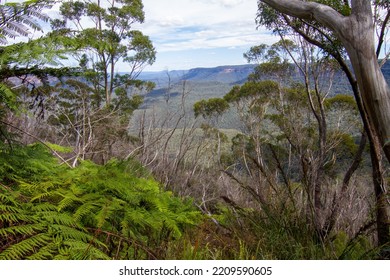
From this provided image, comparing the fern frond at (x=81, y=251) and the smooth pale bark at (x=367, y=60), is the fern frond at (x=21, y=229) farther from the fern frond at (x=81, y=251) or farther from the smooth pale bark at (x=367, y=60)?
the smooth pale bark at (x=367, y=60)

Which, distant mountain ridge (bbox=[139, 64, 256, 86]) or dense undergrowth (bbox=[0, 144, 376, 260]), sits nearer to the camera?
dense undergrowth (bbox=[0, 144, 376, 260])

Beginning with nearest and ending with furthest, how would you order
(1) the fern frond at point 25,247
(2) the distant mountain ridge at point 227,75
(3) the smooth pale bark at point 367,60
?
(1) the fern frond at point 25,247, (3) the smooth pale bark at point 367,60, (2) the distant mountain ridge at point 227,75

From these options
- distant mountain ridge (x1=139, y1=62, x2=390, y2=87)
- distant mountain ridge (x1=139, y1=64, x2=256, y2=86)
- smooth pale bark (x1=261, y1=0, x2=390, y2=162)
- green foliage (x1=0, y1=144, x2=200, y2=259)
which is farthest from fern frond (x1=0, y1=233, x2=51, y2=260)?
distant mountain ridge (x1=139, y1=64, x2=256, y2=86)

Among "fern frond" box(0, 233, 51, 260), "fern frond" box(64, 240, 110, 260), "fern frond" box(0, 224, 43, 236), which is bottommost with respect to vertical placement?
"fern frond" box(64, 240, 110, 260)

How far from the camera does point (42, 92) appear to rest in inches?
71.9

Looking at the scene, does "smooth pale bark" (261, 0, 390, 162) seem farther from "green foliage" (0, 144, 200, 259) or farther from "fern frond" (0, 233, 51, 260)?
"fern frond" (0, 233, 51, 260)

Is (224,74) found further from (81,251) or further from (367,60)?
(81,251)

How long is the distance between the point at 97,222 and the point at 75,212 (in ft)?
0.34

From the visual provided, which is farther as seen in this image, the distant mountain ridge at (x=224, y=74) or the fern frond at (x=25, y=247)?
the distant mountain ridge at (x=224, y=74)

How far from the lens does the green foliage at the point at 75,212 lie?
1.45m

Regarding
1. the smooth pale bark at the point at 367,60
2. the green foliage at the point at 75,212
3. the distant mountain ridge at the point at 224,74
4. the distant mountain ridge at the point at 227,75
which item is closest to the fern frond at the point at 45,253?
the green foliage at the point at 75,212

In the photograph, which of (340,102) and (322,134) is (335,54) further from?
(340,102)

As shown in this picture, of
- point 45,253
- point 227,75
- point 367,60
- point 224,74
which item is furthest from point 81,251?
point 224,74

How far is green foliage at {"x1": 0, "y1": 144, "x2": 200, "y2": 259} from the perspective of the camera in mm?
1445
